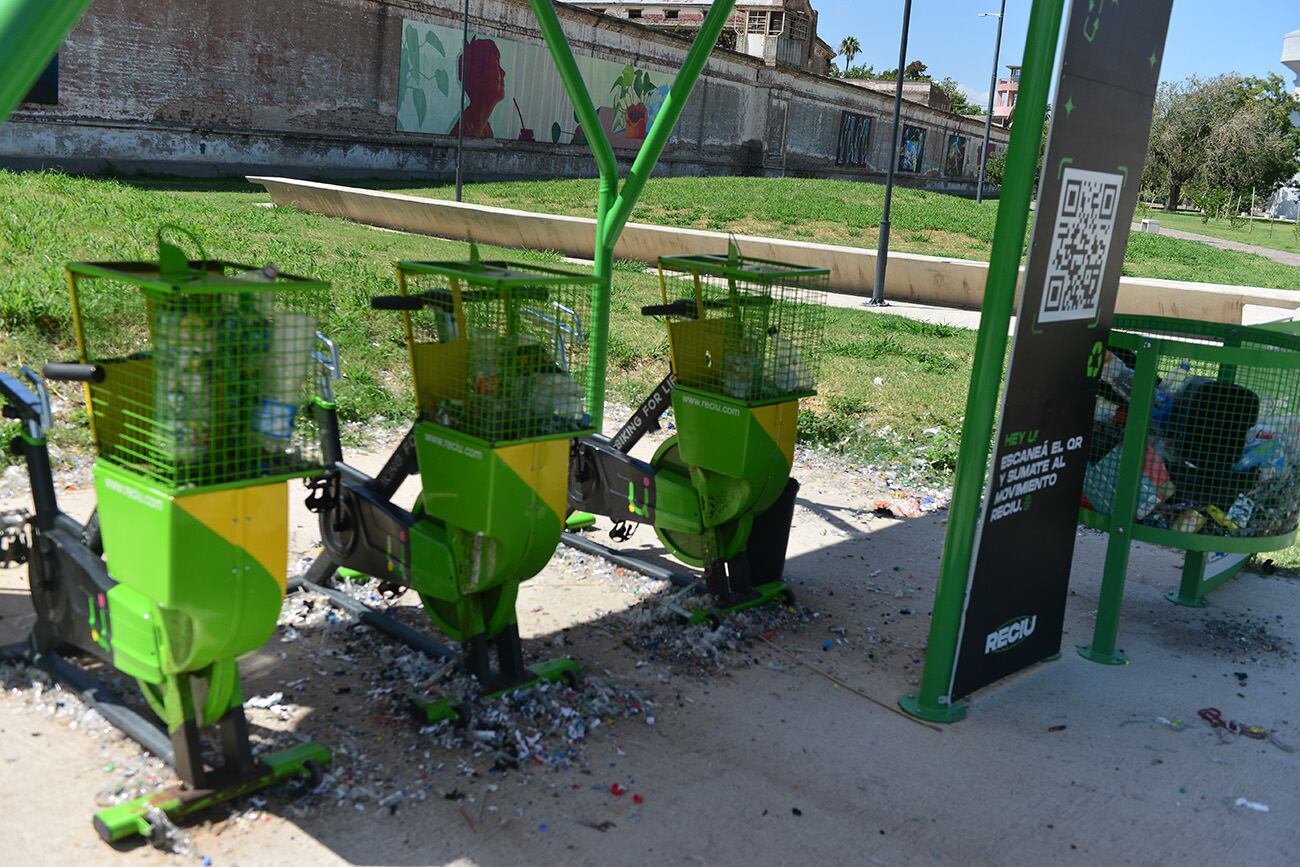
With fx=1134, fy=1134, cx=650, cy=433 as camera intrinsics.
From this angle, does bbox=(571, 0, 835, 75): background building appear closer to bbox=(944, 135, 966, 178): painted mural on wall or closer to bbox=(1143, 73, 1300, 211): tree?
bbox=(944, 135, 966, 178): painted mural on wall

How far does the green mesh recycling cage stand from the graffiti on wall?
49040 millimetres

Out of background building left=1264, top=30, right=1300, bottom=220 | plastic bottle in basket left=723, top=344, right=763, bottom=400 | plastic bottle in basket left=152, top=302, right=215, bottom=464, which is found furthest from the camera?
background building left=1264, top=30, right=1300, bottom=220

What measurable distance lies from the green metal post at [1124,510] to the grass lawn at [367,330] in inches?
117

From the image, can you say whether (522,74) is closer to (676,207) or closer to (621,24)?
(621,24)

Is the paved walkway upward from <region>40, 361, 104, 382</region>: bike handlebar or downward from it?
upward

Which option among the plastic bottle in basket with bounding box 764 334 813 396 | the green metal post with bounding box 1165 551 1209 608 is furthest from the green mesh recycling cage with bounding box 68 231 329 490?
the green metal post with bounding box 1165 551 1209 608

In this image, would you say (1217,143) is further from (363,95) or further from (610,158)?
(610,158)

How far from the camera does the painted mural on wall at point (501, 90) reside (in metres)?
31.2

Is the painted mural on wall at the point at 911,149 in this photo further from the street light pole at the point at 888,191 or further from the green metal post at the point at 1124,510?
the green metal post at the point at 1124,510

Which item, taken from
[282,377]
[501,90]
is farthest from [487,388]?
[501,90]

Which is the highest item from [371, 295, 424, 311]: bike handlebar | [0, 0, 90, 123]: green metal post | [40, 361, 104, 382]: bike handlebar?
[0, 0, 90, 123]: green metal post

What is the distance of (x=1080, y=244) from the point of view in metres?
4.48

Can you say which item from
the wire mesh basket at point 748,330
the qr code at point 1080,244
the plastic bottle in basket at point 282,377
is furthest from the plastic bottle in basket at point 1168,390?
the plastic bottle in basket at point 282,377

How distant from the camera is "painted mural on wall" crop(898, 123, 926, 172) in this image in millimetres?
55125
